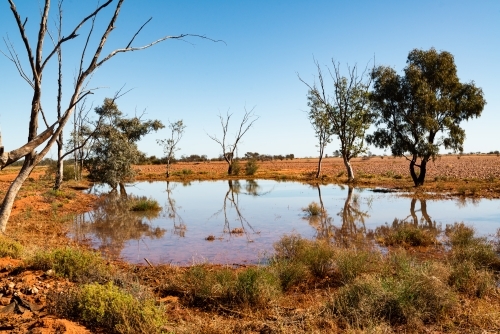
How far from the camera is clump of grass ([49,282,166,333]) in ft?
14.8

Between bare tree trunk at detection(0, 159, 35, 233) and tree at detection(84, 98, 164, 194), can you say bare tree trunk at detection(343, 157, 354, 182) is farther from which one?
bare tree trunk at detection(0, 159, 35, 233)

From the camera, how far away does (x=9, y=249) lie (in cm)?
Result: 783

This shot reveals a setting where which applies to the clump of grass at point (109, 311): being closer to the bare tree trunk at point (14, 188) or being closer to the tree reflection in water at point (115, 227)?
the bare tree trunk at point (14, 188)

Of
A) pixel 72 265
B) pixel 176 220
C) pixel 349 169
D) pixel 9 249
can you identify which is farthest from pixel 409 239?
pixel 349 169

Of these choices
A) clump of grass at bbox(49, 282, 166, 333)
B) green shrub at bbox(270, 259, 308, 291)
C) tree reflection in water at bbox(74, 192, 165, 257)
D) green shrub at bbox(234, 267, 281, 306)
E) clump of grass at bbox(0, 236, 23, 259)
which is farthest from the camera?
tree reflection in water at bbox(74, 192, 165, 257)

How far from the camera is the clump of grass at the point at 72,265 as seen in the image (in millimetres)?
6621

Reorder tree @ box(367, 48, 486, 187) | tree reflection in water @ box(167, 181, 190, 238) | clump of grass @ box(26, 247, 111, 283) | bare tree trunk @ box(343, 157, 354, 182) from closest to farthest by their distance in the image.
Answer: clump of grass @ box(26, 247, 111, 283) < tree reflection in water @ box(167, 181, 190, 238) < tree @ box(367, 48, 486, 187) < bare tree trunk @ box(343, 157, 354, 182)

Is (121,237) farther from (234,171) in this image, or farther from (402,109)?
(234,171)

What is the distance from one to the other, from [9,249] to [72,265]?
80.2 inches

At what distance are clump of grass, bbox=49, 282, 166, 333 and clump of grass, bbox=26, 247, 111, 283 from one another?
1.44 m

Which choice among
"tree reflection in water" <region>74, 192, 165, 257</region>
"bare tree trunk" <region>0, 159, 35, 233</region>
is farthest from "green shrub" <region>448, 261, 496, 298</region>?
"tree reflection in water" <region>74, 192, 165, 257</region>

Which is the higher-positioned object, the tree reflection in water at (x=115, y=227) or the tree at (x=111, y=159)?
the tree at (x=111, y=159)

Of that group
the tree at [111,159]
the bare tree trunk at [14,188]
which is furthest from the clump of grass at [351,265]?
the tree at [111,159]

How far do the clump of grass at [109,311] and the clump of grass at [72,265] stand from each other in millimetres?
1442
